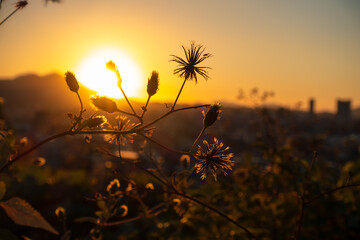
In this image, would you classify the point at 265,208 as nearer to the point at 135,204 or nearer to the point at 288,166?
the point at 288,166

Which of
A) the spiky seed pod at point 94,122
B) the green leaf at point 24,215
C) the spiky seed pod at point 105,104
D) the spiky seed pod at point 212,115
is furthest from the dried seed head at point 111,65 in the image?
the green leaf at point 24,215

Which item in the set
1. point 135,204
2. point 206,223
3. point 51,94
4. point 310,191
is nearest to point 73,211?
point 135,204

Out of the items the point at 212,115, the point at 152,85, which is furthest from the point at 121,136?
the point at 212,115

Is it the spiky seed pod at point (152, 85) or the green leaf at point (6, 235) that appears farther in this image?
the spiky seed pod at point (152, 85)

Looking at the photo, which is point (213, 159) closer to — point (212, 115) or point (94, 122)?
point (212, 115)

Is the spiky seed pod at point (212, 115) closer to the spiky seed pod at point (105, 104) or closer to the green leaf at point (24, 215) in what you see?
the spiky seed pod at point (105, 104)

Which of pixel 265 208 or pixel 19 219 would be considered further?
pixel 265 208

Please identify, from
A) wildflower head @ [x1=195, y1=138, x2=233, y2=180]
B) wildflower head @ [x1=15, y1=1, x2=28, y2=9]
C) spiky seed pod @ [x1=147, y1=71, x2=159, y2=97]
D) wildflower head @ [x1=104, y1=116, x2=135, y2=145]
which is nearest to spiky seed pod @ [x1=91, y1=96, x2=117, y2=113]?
wildflower head @ [x1=104, y1=116, x2=135, y2=145]
